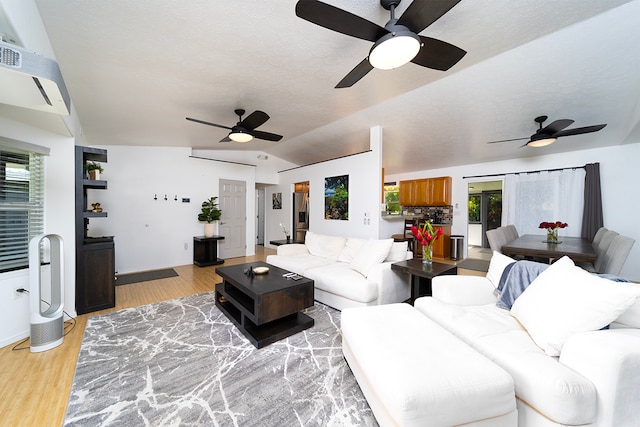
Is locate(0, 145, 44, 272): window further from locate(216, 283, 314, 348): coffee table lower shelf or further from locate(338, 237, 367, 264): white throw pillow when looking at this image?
locate(338, 237, 367, 264): white throw pillow

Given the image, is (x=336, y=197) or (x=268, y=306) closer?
(x=268, y=306)

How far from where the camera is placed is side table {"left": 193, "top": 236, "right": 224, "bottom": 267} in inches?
221

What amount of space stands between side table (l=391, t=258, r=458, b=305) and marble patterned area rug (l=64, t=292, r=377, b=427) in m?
1.05

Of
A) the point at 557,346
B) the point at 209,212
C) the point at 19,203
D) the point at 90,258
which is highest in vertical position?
the point at 19,203

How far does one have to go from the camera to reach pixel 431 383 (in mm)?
1142

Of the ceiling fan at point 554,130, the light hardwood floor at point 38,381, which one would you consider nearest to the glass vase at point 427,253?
the ceiling fan at point 554,130

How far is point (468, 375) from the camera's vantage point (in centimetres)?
119

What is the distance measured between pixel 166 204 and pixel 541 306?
6.48 m

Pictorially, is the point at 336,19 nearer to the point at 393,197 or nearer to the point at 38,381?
the point at 38,381

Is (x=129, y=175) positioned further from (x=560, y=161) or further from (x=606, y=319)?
(x=560, y=161)

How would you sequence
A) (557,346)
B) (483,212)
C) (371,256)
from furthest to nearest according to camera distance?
(483,212)
(371,256)
(557,346)

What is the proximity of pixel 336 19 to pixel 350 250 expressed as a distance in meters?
2.97

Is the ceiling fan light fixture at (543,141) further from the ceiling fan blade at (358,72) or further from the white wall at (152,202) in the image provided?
the white wall at (152,202)

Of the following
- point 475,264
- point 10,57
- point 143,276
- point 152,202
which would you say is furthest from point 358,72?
point 475,264
